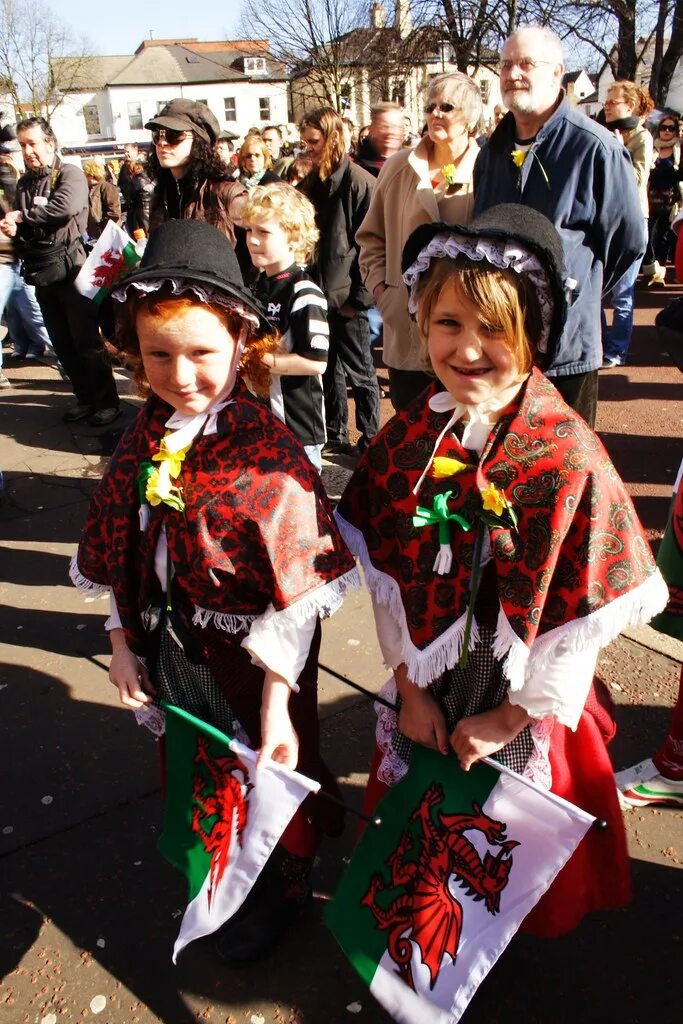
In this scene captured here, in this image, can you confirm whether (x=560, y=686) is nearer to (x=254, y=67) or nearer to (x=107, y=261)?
(x=107, y=261)

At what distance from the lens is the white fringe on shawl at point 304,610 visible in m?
1.70

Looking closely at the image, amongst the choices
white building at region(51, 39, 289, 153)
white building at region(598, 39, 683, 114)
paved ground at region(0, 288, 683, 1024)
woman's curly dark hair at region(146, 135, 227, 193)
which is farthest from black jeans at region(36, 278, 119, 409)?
white building at region(51, 39, 289, 153)

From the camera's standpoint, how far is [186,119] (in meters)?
3.90

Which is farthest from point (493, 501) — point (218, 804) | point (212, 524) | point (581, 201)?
point (581, 201)

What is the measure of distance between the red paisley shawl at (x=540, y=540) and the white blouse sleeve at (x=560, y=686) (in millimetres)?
38

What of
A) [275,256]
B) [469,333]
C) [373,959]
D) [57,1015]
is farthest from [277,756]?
[275,256]

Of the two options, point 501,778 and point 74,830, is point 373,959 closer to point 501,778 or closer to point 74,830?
point 501,778

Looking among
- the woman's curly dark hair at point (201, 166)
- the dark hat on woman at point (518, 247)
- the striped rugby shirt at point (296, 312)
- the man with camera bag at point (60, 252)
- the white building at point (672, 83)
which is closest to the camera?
the dark hat on woman at point (518, 247)

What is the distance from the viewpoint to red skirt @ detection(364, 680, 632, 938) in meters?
1.73

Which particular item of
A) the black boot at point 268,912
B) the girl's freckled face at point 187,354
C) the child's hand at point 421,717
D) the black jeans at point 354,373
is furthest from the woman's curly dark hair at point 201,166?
the black boot at point 268,912

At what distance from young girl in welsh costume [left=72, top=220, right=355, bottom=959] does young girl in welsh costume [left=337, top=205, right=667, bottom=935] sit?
8.2 inches

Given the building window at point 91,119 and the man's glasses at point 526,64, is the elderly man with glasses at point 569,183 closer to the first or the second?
the man's glasses at point 526,64

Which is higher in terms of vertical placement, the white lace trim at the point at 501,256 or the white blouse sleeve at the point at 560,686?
the white lace trim at the point at 501,256

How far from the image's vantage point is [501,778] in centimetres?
163
